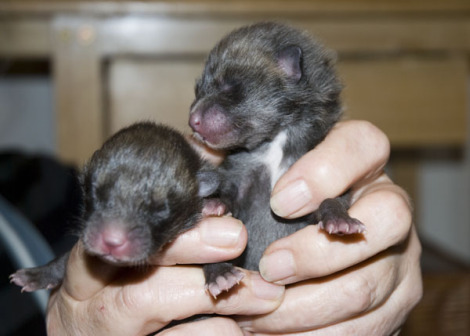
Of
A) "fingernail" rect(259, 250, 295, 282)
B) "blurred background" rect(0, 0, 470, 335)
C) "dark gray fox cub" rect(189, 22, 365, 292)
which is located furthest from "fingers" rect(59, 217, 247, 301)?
"blurred background" rect(0, 0, 470, 335)

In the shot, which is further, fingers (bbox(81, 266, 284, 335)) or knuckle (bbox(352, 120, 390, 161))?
knuckle (bbox(352, 120, 390, 161))

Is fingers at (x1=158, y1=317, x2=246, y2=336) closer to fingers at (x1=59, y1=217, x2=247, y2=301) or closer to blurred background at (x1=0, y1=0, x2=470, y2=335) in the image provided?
fingers at (x1=59, y1=217, x2=247, y2=301)

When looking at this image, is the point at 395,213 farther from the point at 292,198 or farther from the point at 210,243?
the point at 210,243

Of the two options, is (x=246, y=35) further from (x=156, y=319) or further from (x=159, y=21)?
(x=159, y=21)

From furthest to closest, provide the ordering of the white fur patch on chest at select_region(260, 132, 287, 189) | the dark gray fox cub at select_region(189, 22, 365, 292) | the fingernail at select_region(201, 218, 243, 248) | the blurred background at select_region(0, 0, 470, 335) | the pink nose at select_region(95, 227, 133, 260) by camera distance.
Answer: the blurred background at select_region(0, 0, 470, 335)
the white fur patch on chest at select_region(260, 132, 287, 189)
the dark gray fox cub at select_region(189, 22, 365, 292)
the fingernail at select_region(201, 218, 243, 248)
the pink nose at select_region(95, 227, 133, 260)

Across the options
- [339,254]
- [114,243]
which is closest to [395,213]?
[339,254]

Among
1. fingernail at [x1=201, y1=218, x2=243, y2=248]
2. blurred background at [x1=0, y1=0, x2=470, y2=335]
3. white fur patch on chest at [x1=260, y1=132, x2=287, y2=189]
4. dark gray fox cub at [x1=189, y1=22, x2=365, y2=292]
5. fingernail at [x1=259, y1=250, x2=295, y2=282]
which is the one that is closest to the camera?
fingernail at [x1=201, y1=218, x2=243, y2=248]

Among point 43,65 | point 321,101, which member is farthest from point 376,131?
point 43,65
